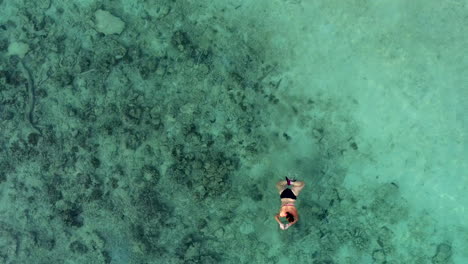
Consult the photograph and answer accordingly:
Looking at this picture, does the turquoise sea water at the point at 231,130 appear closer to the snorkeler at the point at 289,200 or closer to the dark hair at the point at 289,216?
the snorkeler at the point at 289,200

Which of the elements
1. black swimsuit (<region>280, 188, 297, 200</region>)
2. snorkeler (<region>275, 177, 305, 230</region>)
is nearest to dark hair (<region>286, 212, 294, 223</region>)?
snorkeler (<region>275, 177, 305, 230</region>)

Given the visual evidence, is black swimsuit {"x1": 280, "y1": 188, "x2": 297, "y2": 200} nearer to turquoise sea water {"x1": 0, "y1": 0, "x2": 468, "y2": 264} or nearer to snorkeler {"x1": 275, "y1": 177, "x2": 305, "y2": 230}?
snorkeler {"x1": 275, "y1": 177, "x2": 305, "y2": 230}

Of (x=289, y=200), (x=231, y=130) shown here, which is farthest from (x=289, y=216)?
(x=231, y=130)

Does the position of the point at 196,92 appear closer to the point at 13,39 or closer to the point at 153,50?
the point at 153,50

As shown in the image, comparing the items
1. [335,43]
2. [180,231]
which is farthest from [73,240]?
[335,43]

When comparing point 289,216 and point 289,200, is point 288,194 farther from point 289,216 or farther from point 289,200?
point 289,216

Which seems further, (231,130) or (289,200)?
(231,130)
